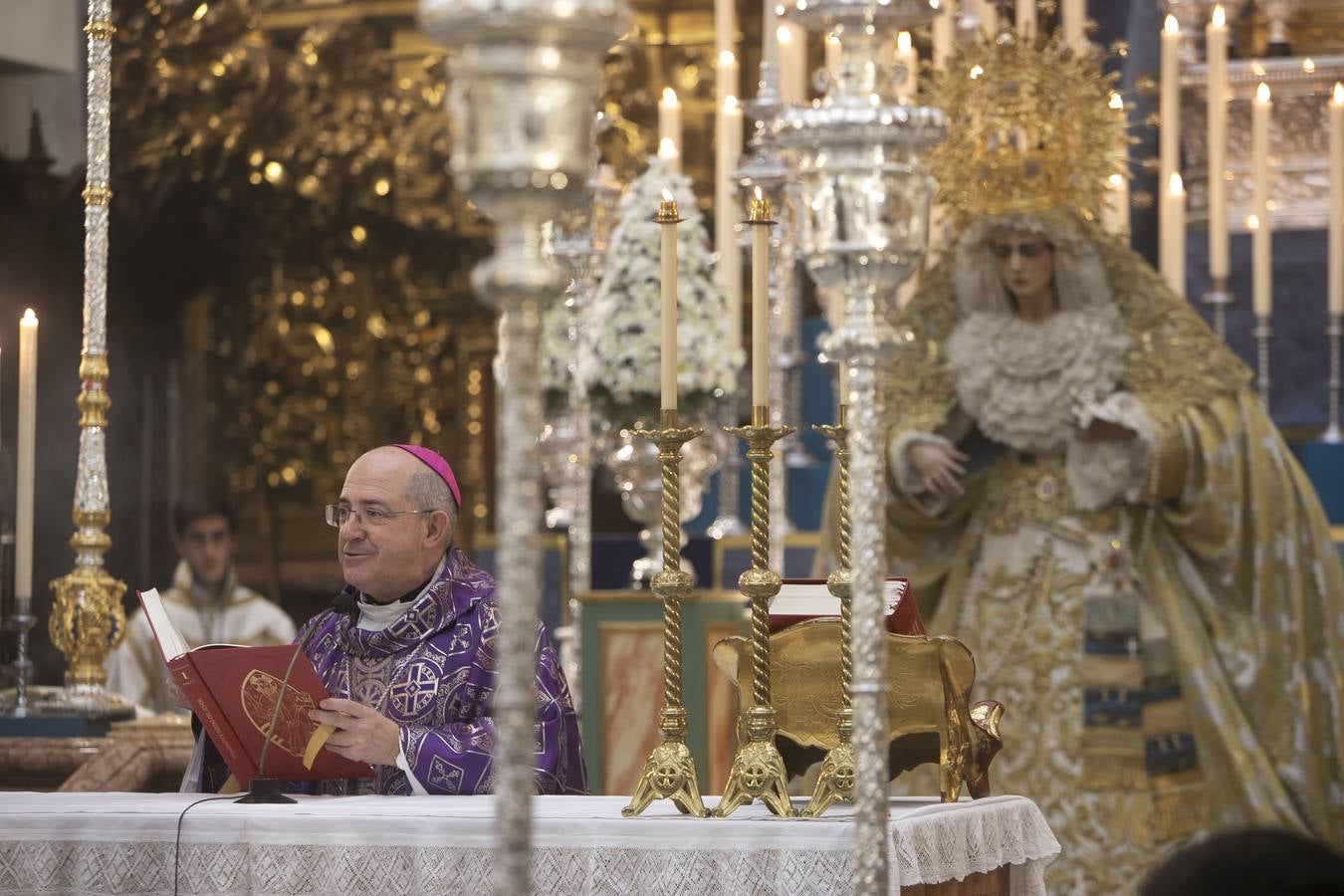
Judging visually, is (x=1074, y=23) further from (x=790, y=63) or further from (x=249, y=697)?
(x=249, y=697)

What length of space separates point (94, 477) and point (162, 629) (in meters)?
1.32

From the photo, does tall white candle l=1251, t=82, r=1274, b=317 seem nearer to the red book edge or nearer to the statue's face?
the statue's face

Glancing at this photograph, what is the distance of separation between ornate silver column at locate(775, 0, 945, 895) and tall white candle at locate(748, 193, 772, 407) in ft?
1.55

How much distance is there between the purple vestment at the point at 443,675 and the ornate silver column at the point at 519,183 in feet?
6.01

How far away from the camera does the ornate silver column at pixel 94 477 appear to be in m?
4.84

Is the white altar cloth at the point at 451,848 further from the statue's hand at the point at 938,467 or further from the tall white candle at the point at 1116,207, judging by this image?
the tall white candle at the point at 1116,207

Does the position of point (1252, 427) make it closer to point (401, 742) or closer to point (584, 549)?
point (584, 549)

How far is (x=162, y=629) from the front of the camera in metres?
3.70

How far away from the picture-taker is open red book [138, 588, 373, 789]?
3.64 m

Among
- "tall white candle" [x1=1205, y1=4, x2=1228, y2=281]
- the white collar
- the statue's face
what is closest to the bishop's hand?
the white collar

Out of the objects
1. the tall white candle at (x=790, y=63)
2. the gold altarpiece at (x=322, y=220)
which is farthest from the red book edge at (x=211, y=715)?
the gold altarpiece at (x=322, y=220)

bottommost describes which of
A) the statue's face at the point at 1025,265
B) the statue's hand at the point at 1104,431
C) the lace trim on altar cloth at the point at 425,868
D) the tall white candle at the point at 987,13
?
the lace trim on altar cloth at the point at 425,868

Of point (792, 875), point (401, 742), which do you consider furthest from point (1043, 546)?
point (792, 875)

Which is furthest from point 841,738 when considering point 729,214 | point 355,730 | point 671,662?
point 729,214
